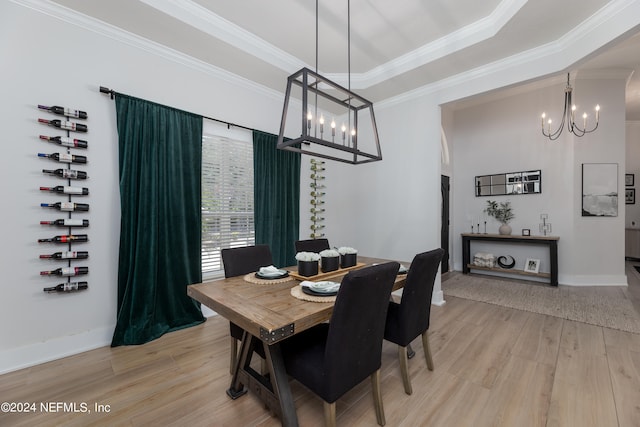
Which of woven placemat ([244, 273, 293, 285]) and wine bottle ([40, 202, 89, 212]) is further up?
wine bottle ([40, 202, 89, 212])

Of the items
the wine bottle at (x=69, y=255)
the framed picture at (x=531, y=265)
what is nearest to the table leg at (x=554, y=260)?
the framed picture at (x=531, y=265)

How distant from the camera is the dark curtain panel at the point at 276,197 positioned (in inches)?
139

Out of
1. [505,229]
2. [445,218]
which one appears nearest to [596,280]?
[505,229]

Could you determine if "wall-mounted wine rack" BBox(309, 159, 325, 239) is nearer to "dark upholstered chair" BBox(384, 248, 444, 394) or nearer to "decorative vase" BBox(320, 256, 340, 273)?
"decorative vase" BBox(320, 256, 340, 273)

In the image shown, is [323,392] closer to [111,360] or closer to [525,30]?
[111,360]

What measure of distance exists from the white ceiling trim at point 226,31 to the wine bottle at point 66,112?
109 centimetres

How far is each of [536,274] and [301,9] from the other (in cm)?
531

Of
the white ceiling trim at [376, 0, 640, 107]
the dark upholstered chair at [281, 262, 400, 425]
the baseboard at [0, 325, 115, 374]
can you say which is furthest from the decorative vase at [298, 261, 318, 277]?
the white ceiling trim at [376, 0, 640, 107]

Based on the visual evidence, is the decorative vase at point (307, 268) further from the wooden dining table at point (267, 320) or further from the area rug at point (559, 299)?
the area rug at point (559, 299)

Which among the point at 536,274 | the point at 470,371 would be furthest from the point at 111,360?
the point at 536,274

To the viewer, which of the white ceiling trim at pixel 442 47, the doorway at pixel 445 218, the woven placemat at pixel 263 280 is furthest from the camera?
the doorway at pixel 445 218

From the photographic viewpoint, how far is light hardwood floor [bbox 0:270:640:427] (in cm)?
→ 161

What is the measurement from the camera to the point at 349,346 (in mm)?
1320

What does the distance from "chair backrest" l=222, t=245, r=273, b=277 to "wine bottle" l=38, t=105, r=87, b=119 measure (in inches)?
68.2
